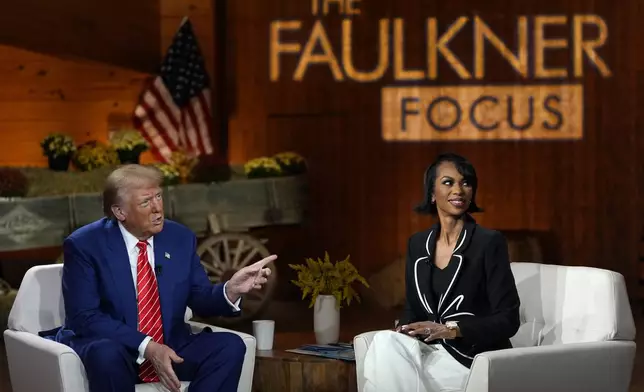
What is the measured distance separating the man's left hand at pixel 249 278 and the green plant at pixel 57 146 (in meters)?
4.20

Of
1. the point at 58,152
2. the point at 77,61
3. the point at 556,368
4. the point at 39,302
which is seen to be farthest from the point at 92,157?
the point at 556,368

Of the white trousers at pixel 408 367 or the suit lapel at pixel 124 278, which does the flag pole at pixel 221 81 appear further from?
the white trousers at pixel 408 367

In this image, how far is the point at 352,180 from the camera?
29.3 feet

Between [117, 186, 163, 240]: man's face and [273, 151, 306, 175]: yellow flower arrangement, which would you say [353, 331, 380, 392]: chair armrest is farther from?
[273, 151, 306, 175]: yellow flower arrangement

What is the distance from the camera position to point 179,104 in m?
8.95

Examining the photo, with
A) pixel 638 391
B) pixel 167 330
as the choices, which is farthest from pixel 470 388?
pixel 638 391

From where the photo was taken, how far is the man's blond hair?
147 inches

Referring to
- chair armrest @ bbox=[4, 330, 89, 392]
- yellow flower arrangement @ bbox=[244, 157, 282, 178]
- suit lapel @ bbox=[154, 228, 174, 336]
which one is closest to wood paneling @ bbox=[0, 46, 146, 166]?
yellow flower arrangement @ bbox=[244, 157, 282, 178]

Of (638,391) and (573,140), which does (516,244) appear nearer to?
(573,140)

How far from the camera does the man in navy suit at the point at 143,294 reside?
11.8 ft

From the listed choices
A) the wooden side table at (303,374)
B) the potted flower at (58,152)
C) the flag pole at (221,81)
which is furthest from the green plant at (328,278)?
the flag pole at (221,81)

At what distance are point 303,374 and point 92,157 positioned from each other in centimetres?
370

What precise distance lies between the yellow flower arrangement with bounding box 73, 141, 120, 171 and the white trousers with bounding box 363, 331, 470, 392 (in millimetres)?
4183

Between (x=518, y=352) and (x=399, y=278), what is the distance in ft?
16.9
